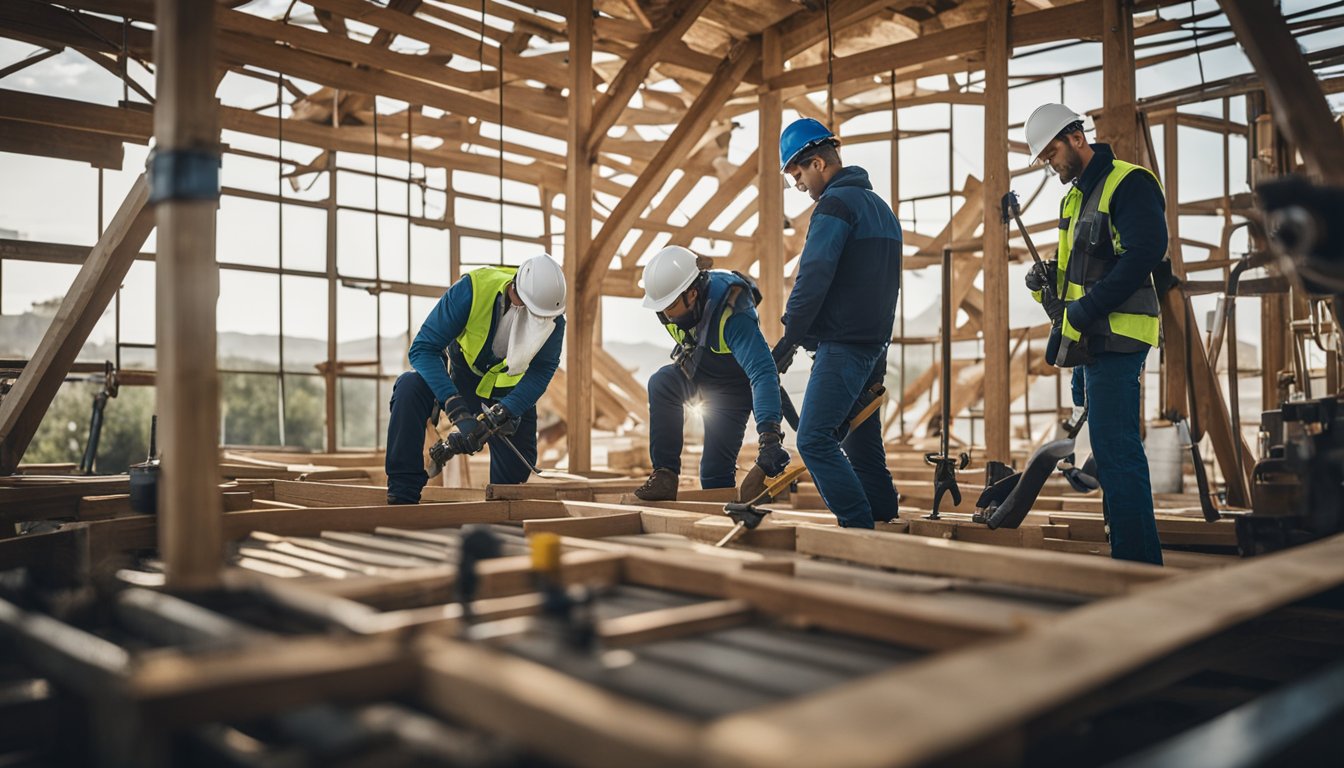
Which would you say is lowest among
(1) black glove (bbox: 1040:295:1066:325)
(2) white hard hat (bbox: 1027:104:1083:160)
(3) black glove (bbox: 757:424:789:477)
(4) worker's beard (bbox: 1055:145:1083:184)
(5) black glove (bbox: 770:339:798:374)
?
(3) black glove (bbox: 757:424:789:477)

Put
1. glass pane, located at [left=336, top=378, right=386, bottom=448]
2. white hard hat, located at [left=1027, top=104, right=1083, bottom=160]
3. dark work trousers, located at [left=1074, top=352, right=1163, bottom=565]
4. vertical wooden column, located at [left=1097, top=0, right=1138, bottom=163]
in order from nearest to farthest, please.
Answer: dark work trousers, located at [left=1074, top=352, right=1163, bottom=565] → white hard hat, located at [left=1027, top=104, right=1083, bottom=160] → vertical wooden column, located at [left=1097, top=0, right=1138, bottom=163] → glass pane, located at [left=336, top=378, right=386, bottom=448]

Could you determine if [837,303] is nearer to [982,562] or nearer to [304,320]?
[982,562]

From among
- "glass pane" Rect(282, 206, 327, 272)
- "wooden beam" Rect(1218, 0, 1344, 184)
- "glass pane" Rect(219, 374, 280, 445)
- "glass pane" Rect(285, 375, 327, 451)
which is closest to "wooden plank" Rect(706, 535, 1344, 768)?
"wooden beam" Rect(1218, 0, 1344, 184)

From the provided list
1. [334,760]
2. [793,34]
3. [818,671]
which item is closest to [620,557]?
[818,671]

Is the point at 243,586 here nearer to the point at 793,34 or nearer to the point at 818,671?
the point at 818,671

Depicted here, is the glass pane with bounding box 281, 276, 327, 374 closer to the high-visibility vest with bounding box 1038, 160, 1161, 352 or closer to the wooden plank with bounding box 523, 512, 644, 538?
the wooden plank with bounding box 523, 512, 644, 538

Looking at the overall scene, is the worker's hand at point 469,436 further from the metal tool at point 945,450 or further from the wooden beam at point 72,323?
the metal tool at point 945,450

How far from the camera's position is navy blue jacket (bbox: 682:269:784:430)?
172 inches

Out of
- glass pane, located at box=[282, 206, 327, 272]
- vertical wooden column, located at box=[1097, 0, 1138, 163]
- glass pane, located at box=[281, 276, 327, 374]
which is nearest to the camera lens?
vertical wooden column, located at box=[1097, 0, 1138, 163]

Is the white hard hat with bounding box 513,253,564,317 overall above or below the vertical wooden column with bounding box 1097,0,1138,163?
below

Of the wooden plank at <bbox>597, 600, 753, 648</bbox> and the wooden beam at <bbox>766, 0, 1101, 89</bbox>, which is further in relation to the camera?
the wooden beam at <bbox>766, 0, 1101, 89</bbox>

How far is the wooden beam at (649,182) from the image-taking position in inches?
279

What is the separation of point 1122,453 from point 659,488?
2098 mm

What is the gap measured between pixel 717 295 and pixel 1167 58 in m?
8.28
